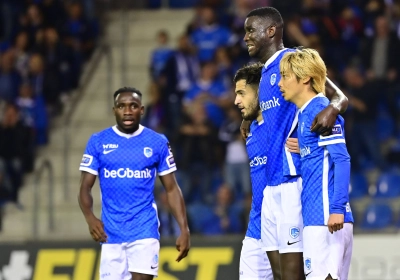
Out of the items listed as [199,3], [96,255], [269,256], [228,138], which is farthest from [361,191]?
[269,256]

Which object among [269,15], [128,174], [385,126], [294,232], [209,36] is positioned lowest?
[294,232]

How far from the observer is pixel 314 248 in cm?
572

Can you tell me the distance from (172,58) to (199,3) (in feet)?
7.36

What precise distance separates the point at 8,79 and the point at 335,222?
10.2m

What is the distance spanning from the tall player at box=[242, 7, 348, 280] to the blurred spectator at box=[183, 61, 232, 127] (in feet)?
21.5

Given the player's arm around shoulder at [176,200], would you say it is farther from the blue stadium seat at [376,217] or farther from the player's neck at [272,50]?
the blue stadium seat at [376,217]

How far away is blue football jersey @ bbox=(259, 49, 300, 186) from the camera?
6.22 meters

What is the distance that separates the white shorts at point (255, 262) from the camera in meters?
6.71

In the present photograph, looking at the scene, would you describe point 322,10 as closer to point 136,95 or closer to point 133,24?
point 133,24

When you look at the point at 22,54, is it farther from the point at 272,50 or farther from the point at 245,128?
the point at 272,50

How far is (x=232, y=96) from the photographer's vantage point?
A: 1320 centimetres

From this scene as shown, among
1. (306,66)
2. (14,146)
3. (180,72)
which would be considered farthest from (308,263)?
(14,146)

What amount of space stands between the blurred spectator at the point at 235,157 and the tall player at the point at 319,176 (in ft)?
20.3

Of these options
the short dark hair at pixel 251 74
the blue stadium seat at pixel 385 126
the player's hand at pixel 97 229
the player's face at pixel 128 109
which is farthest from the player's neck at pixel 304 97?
the blue stadium seat at pixel 385 126
